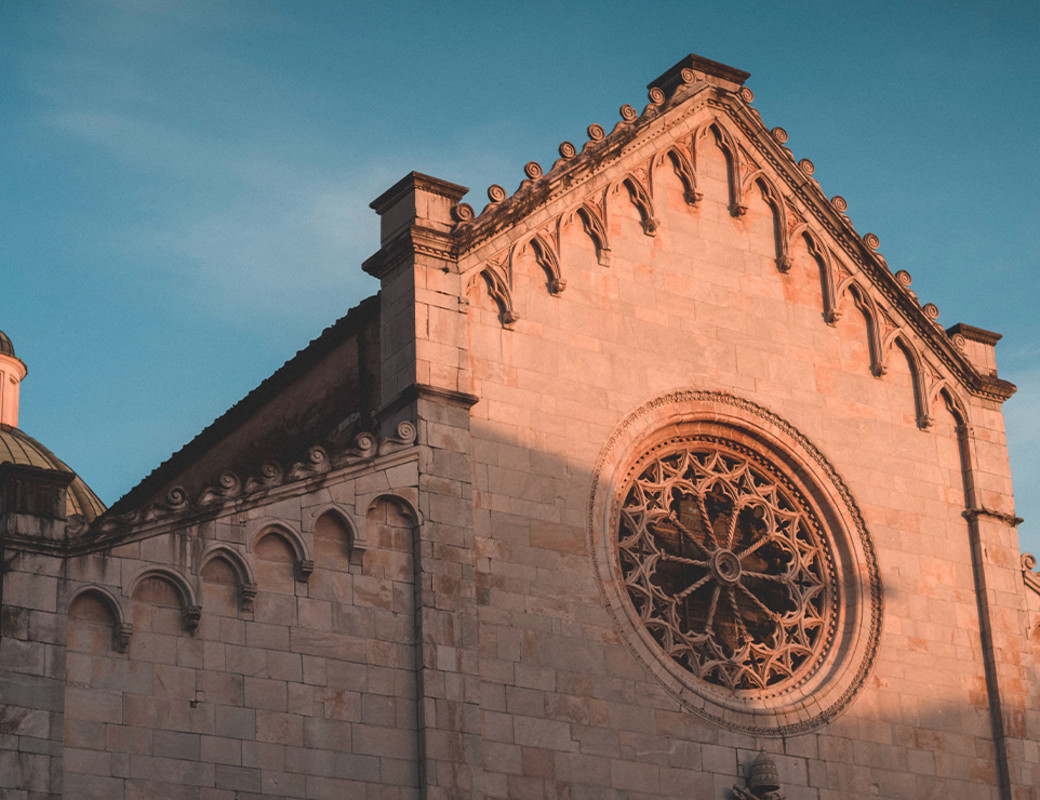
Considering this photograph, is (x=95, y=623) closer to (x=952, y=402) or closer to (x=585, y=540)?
(x=585, y=540)

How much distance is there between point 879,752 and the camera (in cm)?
2228

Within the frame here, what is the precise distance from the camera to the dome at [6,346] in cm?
4228

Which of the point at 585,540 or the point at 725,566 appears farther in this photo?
the point at 725,566

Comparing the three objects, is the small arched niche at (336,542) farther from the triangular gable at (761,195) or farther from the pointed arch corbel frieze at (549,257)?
the triangular gable at (761,195)

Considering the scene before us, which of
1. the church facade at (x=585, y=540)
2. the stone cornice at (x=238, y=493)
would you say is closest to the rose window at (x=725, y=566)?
the church facade at (x=585, y=540)

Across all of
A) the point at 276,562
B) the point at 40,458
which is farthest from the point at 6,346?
the point at 276,562

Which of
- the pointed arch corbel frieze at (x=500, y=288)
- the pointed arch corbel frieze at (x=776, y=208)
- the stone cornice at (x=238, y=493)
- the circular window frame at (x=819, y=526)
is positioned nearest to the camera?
the stone cornice at (x=238, y=493)

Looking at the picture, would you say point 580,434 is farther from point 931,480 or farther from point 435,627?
point 931,480

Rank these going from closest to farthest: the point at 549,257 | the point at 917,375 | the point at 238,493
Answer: the point at 238,493 < the point at 549,257 < the point at 917,375

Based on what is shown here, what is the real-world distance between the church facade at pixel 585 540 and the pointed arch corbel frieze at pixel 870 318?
5 cm

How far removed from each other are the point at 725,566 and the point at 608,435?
2.09 metres

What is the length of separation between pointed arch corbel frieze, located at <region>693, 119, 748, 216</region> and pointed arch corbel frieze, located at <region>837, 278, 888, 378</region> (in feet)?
5.57

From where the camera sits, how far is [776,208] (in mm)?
24984

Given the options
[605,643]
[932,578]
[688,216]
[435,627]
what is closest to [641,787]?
[605,643]
